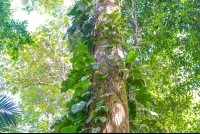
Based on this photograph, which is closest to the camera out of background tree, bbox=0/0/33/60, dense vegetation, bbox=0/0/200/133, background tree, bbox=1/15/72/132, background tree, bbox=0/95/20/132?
dense vegetation, bbox=0/0/200/133

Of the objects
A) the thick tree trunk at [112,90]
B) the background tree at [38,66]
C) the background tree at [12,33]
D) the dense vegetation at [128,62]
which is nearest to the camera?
the thick tree trunk at [112,90]

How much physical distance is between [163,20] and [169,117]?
1485mm

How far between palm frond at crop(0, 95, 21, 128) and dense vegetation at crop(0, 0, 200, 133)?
0.70m

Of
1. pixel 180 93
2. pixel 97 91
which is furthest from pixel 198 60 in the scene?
pixel 97 91

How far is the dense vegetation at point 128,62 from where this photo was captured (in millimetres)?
Result: 1048

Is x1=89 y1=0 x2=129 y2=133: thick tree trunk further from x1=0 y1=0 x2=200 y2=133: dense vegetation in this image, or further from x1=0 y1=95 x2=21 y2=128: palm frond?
x1=0 y1=95 x2=21 y2=128: palm frond

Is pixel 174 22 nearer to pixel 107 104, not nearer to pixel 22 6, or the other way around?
pixel 107 104

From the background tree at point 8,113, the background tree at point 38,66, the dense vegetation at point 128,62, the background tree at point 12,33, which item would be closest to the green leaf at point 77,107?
the dense vegetation at point 128,62

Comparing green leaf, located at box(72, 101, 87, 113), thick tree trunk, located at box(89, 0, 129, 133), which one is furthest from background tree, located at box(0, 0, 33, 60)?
green leaf, located at box(72, 101, 87, 113)

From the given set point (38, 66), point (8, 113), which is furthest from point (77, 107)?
point (38, 66)

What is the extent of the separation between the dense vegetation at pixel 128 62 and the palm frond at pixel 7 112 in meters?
0.70

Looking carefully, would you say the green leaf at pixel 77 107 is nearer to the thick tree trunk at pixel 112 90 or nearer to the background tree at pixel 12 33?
the thick tree trunk at pixel 112 90

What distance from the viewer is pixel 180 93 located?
8.54ft

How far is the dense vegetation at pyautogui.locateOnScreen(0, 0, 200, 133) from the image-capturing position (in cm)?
105
